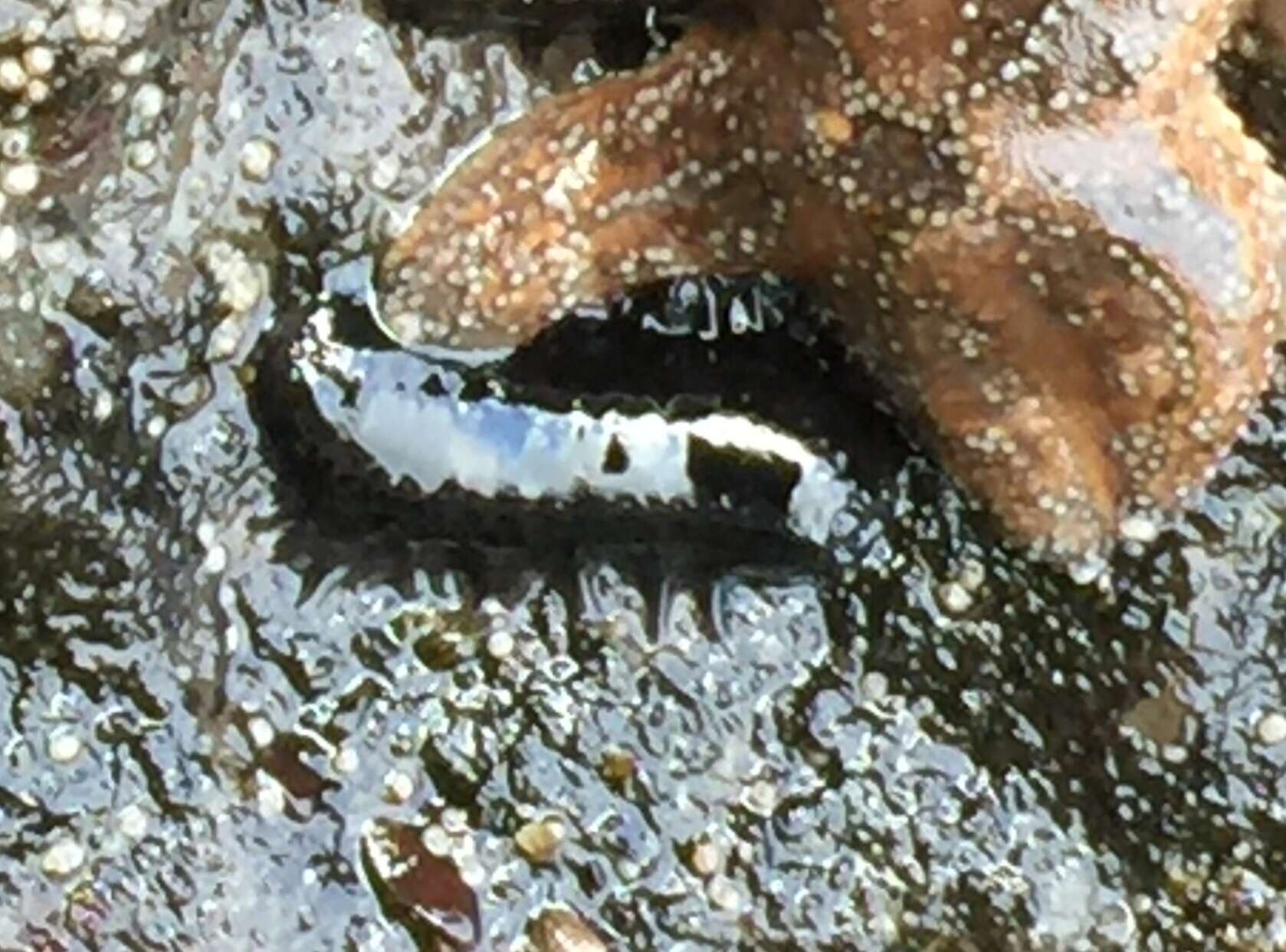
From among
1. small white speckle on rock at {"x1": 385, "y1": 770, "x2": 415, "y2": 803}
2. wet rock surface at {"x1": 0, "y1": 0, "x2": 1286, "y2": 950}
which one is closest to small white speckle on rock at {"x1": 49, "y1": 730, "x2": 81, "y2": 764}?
wet rock surface at {"x1": 0, "y1": 0, "x2": 1286, "y2": 950}

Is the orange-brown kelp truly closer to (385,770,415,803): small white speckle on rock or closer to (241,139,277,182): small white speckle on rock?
(241,139,277,182): small white speckle on rock

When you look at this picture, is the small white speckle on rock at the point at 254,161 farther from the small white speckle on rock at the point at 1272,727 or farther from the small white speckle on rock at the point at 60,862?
the small white speckle on rock at the point at 1272,727

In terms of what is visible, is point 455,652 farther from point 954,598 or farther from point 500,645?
point 954,598

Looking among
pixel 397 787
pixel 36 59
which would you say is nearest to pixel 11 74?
pixel 36 59

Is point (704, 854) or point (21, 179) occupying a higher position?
point (21, 179)

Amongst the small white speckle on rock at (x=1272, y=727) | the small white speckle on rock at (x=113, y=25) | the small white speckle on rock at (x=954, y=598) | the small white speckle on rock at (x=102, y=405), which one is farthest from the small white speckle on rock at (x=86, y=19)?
the small white speckle on rock at (x=1272, y=727)

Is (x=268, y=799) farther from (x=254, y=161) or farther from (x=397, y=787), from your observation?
(x=254, y=161)

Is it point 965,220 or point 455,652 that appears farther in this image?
point 455,652

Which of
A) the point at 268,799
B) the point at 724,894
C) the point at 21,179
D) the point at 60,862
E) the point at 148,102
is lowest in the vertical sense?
the point at 60,862

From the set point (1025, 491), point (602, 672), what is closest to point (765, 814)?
point (602, 672)
